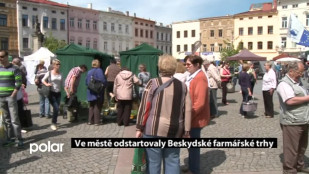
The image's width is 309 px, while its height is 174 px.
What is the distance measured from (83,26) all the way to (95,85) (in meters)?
50.5

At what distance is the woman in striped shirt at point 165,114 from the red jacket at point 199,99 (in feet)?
2.07

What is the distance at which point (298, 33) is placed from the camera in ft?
32.8

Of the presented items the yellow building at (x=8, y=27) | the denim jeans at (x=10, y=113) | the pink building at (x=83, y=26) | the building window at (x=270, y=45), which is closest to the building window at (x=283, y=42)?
the building window at (x=270, y=45)

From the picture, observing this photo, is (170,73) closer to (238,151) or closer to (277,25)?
(238,151)

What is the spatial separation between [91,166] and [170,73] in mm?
2396

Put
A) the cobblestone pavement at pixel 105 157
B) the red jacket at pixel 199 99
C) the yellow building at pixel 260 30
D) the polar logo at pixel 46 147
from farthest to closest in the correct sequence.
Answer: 1. the yellow building at pixel 260 30
2. the polar logo at pixel 46 147
3. the cobblestone pavement at pixel 105 157
4. the red jacket at pixel 199 99

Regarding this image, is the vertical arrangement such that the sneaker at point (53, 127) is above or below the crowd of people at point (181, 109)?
below

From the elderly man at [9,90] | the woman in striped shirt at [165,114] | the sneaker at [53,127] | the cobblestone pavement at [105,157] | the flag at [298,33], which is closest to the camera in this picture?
the woman in striped shirt at [165,114]

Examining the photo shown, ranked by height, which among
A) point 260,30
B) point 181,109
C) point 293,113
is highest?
point 260,30

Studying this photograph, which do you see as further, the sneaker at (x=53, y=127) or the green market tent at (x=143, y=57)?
the green market tent at (x=143, y=57)

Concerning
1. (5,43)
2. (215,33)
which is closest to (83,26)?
(5,43)

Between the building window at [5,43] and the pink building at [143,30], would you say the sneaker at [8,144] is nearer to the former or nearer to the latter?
the building window at [5,43]

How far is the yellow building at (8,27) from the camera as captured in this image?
4425cm

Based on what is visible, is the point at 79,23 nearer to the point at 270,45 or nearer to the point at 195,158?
the point at 270,45
